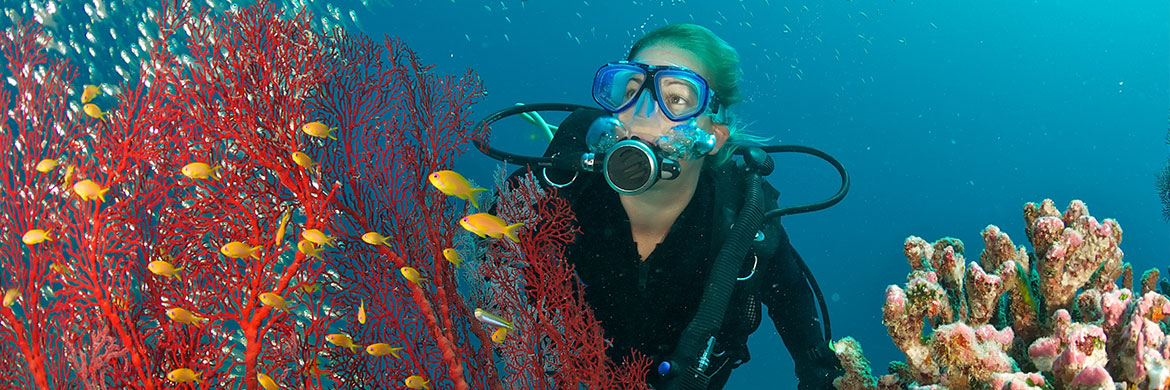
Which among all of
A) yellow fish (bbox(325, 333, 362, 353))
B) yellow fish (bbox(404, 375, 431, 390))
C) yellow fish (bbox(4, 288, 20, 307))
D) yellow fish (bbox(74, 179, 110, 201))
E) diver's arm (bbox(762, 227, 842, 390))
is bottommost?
yellow fish (bbox(4, 288, 20, 307))

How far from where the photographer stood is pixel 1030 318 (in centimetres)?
254

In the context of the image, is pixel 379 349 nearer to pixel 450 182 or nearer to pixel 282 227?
pixel 282 227

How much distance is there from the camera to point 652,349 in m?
4.27

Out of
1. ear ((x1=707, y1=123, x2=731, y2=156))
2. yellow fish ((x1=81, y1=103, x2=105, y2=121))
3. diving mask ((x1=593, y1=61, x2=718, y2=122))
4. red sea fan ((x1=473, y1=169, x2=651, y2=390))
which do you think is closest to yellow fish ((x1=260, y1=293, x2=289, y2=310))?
red sea fan ((x1=473, y1=169, x2=651, y2=390))

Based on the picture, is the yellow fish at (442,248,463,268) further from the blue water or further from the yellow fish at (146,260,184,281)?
the blue water

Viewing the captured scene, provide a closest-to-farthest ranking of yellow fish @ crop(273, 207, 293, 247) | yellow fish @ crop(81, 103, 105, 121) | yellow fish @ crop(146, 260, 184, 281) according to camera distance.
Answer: yellow fish @ crop(273, 207, 293, 247)
yellow fish @ crop(146, 260, 184, 281)
yellow fish @ crop(81, 103, 105, 121)

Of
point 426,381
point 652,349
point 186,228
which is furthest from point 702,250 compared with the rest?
point 186,228

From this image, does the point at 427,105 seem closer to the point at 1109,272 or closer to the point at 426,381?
the point at 426,381

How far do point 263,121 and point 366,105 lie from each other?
669 mm

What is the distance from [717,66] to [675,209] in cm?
113

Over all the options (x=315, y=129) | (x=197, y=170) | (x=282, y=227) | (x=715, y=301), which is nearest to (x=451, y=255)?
(x=282, y=227)

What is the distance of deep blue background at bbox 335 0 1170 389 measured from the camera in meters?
50.5

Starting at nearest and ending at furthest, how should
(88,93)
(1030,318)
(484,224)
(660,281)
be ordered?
(1030,318) → (484,224) → (88,93) → (660,281)

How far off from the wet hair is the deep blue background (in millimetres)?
42377
